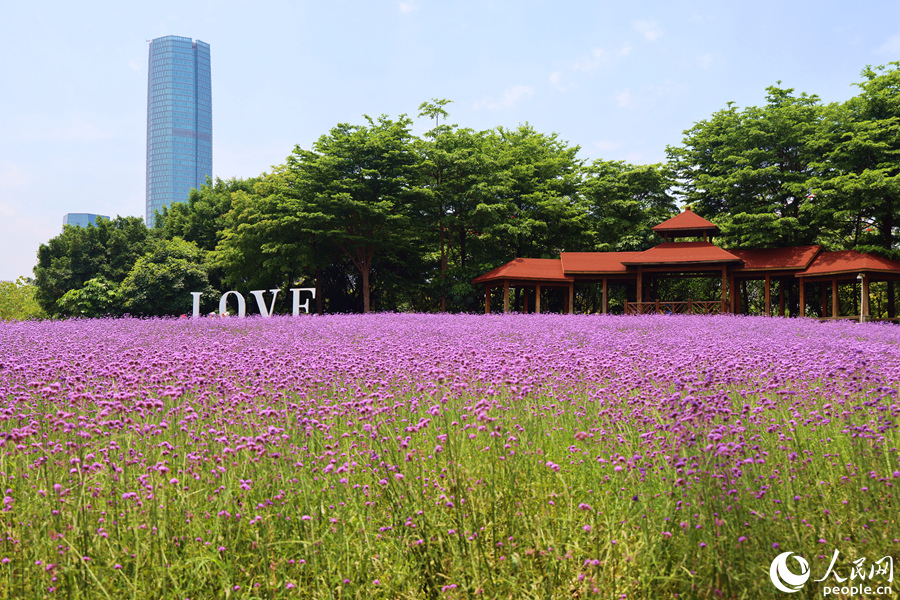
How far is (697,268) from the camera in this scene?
27.0 meters

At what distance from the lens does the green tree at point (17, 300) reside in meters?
48.1

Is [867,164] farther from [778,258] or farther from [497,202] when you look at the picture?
[497,202]

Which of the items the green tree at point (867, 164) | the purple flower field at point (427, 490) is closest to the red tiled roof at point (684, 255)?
the green tree at point (867, 164)

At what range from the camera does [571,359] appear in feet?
21.7

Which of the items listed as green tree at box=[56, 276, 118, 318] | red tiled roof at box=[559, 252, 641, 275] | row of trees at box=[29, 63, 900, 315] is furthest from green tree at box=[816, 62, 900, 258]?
green tree at box=[56, 276, 118, 318]

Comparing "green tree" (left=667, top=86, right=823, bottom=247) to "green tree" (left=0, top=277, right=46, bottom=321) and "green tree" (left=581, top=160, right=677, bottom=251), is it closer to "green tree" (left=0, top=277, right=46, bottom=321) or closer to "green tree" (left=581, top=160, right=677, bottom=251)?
"green tree" (left=581, top=160, right=677, bottom=251)

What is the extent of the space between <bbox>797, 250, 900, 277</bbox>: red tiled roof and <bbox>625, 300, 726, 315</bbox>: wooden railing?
458 centimetres

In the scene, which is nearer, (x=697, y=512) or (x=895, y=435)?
(x=697, y=512)

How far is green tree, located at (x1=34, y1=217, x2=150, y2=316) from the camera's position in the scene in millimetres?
43281

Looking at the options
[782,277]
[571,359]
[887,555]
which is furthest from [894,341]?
[782,277]

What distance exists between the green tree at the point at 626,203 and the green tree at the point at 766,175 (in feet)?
6.39

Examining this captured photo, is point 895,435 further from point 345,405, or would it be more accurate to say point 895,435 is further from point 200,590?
point 200,590

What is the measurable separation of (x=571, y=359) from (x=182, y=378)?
158 inches

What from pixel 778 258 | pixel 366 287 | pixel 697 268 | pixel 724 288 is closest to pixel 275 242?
pixel 366 287
